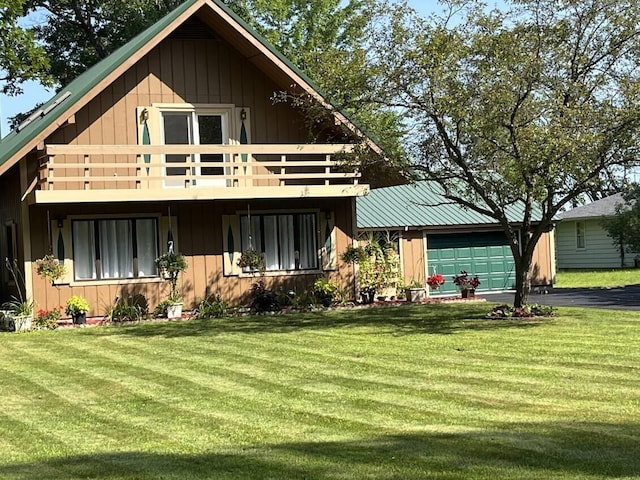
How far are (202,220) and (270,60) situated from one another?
4.17m

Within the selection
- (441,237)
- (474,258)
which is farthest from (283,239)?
(474,258)

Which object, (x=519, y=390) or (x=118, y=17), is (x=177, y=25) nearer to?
(x=519, y=390)

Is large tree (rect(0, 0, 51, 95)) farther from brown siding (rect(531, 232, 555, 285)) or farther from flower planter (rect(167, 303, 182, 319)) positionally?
brown siding (rect(531, 232, 555, 285))

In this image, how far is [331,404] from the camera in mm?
9375

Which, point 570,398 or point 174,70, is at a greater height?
point 174,70

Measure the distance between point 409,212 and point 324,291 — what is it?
20.4ft

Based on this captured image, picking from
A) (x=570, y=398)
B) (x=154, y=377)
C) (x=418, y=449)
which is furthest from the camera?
(x=154, y=377)

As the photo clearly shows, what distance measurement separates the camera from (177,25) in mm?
20328

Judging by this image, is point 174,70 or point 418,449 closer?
point 418,449

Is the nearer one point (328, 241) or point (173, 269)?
point (173, 269)

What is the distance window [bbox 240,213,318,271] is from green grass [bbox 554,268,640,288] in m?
11.0

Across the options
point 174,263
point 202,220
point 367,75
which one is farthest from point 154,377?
point 202,220

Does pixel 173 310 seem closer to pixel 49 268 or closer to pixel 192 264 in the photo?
pixel 192 264

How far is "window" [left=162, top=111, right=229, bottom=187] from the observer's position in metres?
21.3
